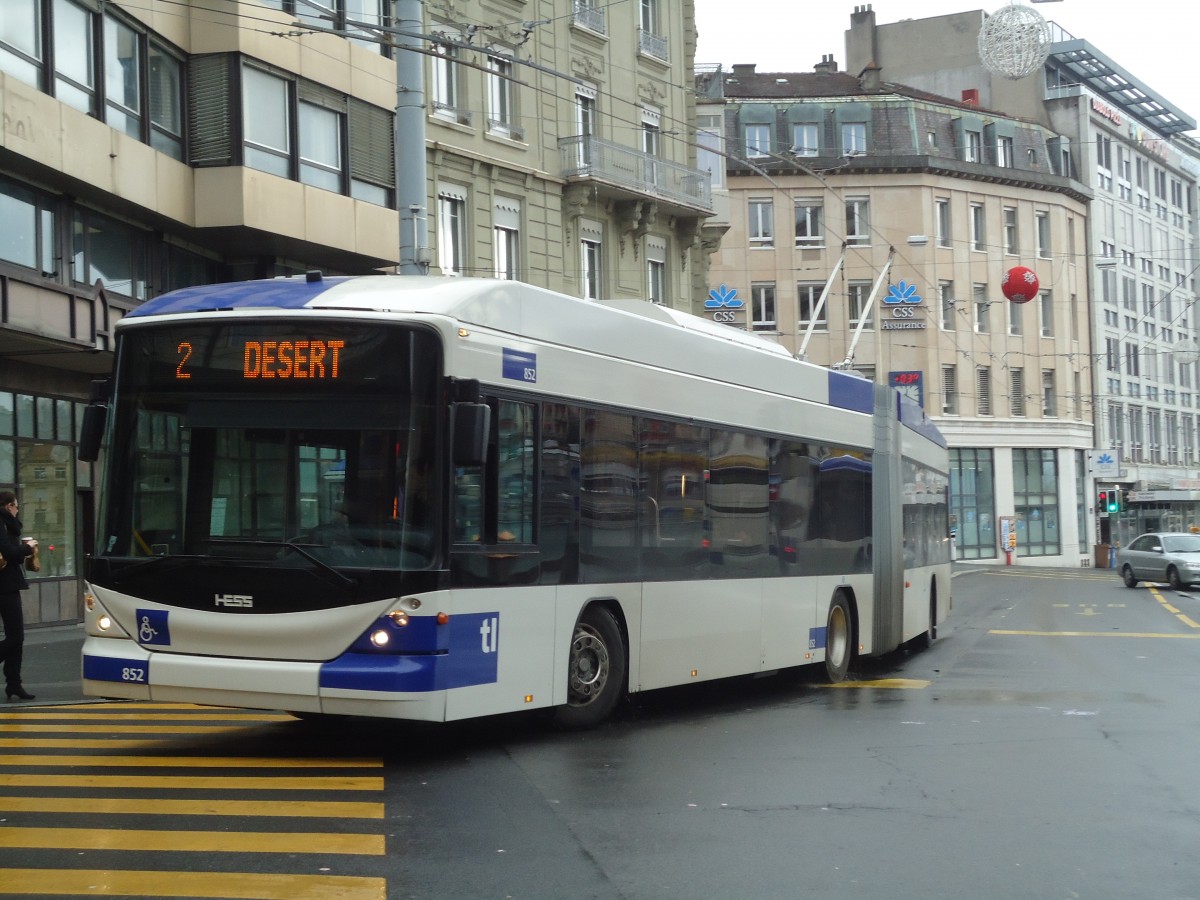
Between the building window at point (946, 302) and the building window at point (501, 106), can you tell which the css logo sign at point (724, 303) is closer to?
the building window at point (946, 302)

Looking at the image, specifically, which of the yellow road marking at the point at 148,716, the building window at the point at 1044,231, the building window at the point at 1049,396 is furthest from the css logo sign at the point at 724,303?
the yellow road marking at the point at 148,716

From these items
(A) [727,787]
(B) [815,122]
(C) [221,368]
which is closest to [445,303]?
(C) [221,368]

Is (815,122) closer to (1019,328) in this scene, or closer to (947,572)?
(1019,328)

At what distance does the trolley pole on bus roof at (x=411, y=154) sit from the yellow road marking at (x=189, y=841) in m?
9.45

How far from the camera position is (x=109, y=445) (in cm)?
986

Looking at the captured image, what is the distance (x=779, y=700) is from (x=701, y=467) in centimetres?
258

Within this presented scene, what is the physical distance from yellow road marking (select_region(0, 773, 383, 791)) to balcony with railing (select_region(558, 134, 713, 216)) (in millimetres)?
26659

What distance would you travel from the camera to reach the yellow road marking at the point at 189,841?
7.04m

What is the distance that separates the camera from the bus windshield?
9391 millimetres

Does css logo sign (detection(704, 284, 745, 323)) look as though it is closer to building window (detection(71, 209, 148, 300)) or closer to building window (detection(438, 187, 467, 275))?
building window (detection(438, 187, 467, 275))

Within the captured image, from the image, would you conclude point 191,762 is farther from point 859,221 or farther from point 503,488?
point 859,221

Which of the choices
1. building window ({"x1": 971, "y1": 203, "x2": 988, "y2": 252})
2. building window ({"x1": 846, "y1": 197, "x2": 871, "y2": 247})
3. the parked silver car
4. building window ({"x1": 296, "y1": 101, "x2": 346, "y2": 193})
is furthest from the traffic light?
building window ({"x1": 296, "y1": 101, "x2": 346, "y2": 193})

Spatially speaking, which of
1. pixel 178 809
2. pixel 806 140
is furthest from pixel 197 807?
pixel 806 140

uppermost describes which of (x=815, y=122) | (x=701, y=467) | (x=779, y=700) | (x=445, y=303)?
(x=815, y=122)
